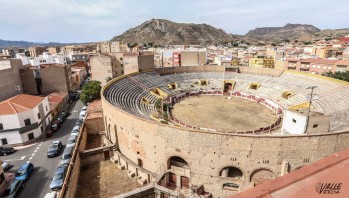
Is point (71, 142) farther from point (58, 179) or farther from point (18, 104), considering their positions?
point (18, 104)

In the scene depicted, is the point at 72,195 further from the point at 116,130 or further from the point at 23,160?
the point at 23,160

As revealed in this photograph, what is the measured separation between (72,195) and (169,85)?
1310 inches

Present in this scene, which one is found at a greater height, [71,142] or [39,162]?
[71,142]

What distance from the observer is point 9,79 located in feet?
121

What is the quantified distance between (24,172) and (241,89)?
42523mm

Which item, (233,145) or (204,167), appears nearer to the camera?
(233,145)

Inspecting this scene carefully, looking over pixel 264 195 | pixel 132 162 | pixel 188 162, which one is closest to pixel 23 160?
pixel 132 162

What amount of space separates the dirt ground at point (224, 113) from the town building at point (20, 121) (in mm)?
20679

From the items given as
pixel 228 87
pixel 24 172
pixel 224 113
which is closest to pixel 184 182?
pixel 24 172

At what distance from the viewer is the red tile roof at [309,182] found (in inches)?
193

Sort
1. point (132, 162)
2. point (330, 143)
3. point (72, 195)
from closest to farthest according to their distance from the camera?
point (330, 143) → point (72, 195) → point (132, 162)

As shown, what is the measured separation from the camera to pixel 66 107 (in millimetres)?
44750

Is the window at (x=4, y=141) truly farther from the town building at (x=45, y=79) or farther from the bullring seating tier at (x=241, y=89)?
the town building at (x=45, y=79)

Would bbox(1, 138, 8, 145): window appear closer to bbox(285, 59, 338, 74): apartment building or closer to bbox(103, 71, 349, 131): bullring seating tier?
bbox(103, 71, 349, 131): bullring seating tier
